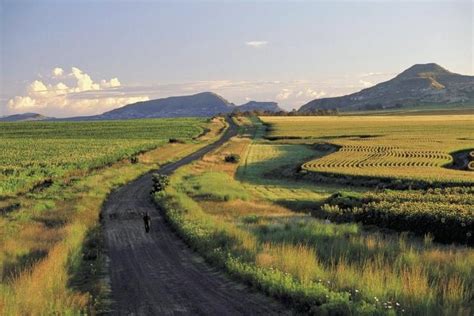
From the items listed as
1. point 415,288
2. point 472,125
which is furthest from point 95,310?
point 472,125

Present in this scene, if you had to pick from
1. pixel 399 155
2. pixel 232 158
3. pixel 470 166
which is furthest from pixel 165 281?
pixel 232 158

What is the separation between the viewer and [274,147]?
93750 mm

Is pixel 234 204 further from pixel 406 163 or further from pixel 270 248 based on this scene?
pixel 406 163

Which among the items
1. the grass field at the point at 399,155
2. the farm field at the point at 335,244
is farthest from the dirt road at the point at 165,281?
the grass field at the point at 399,155

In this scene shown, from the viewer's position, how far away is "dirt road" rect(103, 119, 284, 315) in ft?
45.5

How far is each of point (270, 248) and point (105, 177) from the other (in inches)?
1607

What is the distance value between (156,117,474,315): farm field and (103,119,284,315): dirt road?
2.09 feet

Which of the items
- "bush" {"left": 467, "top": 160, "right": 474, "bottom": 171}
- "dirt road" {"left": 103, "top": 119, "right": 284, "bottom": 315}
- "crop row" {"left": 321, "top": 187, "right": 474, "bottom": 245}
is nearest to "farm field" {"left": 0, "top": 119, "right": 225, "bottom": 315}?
"dirt road" {"left": 103, "top": 119, "right": 284, "bottom": 315}

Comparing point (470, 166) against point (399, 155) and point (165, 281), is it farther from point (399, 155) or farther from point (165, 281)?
point (165, 281)

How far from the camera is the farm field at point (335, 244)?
1240 cm

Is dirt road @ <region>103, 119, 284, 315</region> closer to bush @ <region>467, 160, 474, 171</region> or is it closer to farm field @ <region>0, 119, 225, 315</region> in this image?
farm field @ <region>0, 119, 225, 315</region>

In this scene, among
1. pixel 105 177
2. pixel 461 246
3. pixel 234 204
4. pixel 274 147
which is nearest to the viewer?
pixel 461 246

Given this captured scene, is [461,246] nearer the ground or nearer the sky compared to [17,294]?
nearer the ground

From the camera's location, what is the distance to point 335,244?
19797 millimetres
